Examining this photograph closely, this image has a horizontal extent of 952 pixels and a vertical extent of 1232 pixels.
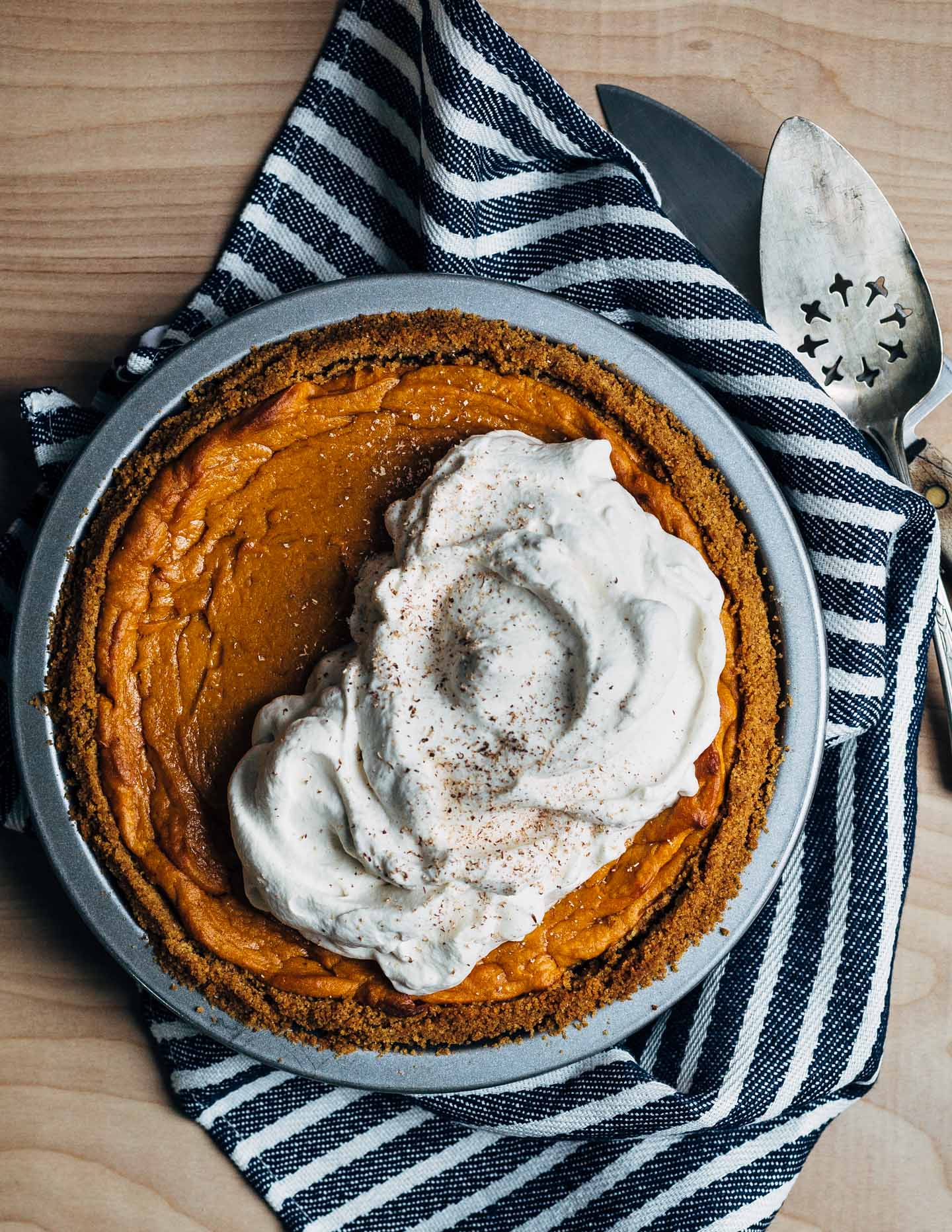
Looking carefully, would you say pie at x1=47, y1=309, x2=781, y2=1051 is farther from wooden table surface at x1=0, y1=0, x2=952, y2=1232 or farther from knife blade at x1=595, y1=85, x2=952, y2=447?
knife blade at x1=595, y1=85, x2=952, y2=447

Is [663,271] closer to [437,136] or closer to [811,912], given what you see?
[437,136]

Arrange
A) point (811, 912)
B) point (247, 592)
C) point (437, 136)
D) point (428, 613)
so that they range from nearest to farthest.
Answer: point (428, 613), point (247, 592), point (437, 136), point (811, 912)

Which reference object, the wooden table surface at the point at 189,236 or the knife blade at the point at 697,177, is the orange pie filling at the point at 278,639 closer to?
the wooden table surface at the point at 189,236

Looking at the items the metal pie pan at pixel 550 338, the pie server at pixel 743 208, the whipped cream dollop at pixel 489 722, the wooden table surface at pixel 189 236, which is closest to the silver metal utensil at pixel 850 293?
the pie server at pixel 743 208

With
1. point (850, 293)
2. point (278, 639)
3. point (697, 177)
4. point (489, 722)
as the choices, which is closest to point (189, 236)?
point (278, 639)

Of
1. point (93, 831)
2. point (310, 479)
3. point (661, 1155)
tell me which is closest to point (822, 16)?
point (310, 479)

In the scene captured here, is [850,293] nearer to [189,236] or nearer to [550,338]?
[550,338]
